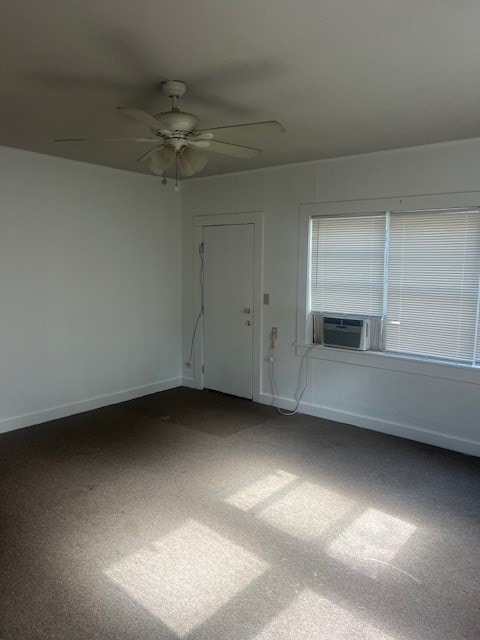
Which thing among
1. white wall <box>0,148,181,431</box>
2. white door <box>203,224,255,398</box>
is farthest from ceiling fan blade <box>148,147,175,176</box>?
white door <box>203,224,255,398</box>

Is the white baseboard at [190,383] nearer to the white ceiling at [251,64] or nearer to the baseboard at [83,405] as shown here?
the baseboard at [83,405]

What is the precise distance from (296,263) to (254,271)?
1.71ft

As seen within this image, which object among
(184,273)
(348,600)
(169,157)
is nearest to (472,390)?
(348,600)

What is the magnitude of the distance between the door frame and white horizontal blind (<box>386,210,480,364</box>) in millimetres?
1375

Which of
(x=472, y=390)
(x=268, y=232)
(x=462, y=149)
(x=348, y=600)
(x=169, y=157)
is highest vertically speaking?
(x=462, y=149)

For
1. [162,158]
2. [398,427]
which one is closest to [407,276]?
[398,427]

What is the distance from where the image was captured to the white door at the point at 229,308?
4980mm

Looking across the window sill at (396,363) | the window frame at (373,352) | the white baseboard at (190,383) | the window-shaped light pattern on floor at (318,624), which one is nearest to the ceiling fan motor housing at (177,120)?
the window frame at (373,352)

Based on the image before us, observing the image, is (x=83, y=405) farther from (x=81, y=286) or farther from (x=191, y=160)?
(x=191, y=160)

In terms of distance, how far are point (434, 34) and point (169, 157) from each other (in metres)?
1.54

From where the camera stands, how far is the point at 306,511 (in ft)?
9.45

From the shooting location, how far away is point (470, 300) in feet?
12.0

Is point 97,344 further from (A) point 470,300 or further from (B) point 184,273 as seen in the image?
(A) point 470,300

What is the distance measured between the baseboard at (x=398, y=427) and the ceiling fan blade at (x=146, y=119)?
306cm
